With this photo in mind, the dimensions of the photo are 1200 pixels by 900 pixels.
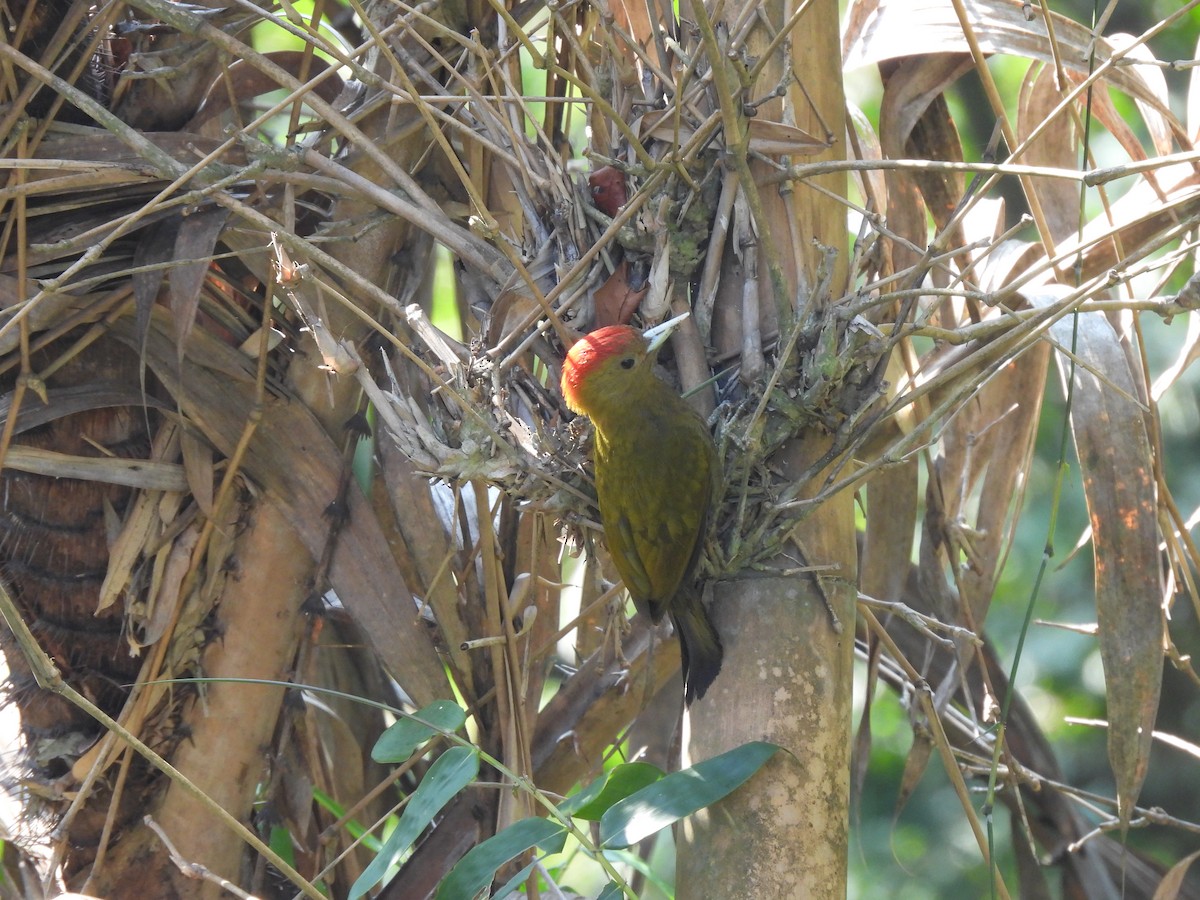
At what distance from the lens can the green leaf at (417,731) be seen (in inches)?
59.9

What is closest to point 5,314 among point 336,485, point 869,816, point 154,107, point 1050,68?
point 154,107

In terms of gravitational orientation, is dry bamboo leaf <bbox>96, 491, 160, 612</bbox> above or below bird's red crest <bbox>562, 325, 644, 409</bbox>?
below

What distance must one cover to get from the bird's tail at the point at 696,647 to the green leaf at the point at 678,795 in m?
0.18

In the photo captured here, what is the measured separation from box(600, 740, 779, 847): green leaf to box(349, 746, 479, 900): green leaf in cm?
20

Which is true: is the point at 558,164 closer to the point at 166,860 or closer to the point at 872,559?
the point at 872,559

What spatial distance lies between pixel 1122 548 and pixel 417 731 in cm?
114

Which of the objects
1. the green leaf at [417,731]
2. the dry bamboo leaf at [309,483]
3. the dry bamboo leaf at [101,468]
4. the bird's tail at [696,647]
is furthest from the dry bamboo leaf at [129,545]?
the bird's tail at [696,647]

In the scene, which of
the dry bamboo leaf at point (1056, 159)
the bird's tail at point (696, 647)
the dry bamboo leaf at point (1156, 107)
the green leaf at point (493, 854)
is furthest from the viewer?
the dry bamboo leaf at point (1056, 159)

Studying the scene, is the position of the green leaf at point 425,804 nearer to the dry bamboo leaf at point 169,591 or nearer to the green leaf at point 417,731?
the green leaf at point 417,731

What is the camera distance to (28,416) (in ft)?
7.01

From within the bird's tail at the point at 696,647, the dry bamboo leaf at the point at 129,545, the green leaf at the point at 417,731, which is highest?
the dry bamboo leaf at the point at 129,545

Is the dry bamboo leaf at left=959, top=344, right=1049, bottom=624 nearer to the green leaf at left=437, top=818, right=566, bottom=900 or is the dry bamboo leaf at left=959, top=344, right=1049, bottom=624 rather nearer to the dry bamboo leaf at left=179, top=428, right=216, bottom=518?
the green leaf at left=437, top=818, right=566, bottom=900

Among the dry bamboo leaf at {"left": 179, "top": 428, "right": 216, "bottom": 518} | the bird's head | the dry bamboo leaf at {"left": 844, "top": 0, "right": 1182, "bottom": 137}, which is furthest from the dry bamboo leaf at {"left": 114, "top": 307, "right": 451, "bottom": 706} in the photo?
the dry bamboo leaf at {"left": 844, "top": 0, "right": 1182, "bottom": 137}

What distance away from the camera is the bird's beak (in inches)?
70.8
